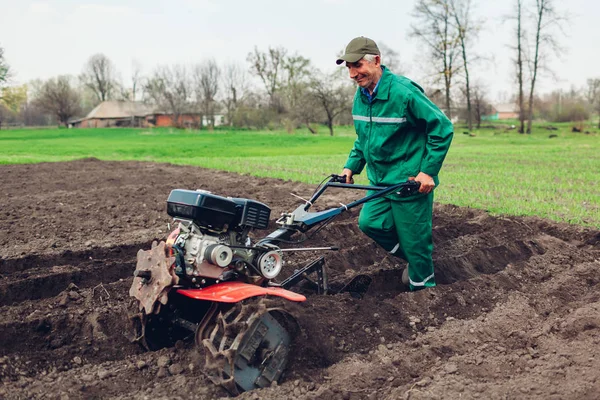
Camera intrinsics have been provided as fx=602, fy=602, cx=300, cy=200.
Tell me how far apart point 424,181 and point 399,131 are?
50cm

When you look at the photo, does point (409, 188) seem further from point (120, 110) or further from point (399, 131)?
point (120, 110)

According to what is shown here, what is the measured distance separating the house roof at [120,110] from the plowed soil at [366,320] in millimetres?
80776

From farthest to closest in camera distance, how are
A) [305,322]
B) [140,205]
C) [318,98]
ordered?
[318,98] < [140,205] < [305,322]

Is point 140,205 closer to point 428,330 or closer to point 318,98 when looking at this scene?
point 428,330

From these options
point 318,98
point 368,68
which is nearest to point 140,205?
point 368,68

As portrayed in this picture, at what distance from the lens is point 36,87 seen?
296 feet

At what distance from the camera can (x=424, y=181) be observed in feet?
15.9

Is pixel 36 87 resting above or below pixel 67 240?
above

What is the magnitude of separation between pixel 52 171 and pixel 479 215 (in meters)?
11.4

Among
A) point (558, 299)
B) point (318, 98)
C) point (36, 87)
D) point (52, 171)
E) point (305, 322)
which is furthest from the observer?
point (36, 87)

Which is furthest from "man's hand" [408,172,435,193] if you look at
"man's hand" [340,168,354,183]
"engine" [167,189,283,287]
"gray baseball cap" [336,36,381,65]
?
"engine" [167,189,283,287]

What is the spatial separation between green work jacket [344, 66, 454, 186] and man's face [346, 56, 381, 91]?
88 mm

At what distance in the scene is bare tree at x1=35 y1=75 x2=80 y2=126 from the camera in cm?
7625

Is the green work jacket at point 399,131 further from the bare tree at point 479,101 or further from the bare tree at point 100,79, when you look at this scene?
the bare tree at point 100,79
